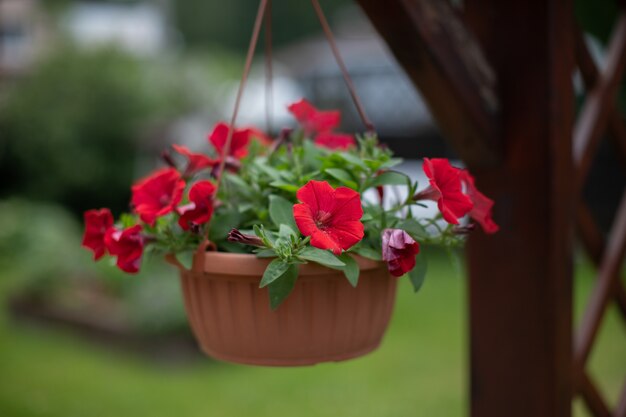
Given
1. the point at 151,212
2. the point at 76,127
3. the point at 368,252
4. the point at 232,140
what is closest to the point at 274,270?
the point at 368,252

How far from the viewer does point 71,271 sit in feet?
14.7

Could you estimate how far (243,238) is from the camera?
96cm

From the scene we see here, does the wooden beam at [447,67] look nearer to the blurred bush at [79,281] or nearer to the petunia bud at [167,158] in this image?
the petunia bud at [167,158]

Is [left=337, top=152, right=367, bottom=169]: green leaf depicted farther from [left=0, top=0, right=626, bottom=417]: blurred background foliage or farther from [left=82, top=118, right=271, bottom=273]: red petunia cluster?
[left=0, top=0, right=626, bottom=417]: blurred background foliage

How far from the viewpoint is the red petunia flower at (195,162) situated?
1202mm

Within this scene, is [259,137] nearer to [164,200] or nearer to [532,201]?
[164,200]

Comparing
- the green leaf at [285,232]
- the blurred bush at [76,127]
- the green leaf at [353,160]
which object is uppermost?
the green leaf at [353,160]

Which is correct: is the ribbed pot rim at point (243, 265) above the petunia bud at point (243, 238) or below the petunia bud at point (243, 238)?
below

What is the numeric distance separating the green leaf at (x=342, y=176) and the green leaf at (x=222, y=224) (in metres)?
0.16

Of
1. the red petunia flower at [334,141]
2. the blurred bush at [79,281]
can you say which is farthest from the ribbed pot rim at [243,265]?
the blurred bush at [79,281]

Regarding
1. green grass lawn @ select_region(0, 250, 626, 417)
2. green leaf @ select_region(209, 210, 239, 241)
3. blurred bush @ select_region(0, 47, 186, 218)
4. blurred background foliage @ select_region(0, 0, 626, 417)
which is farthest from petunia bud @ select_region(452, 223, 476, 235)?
blurred bush @ select_region(0, 47, 186, 218)

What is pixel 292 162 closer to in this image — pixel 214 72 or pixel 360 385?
pixel 360 385

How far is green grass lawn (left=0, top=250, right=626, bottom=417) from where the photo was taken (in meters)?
3.20

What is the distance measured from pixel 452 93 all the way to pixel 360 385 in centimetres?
246
